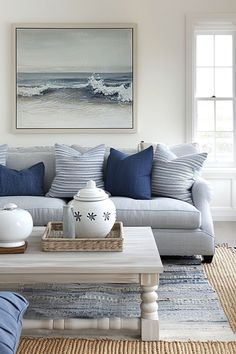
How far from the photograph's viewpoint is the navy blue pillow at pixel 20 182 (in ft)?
15.0

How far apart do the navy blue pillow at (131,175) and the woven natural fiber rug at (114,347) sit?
6.44 feet

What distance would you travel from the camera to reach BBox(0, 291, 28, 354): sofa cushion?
1536mm

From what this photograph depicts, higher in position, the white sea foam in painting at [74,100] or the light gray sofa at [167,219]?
the white sea foam in painting at [74,100]

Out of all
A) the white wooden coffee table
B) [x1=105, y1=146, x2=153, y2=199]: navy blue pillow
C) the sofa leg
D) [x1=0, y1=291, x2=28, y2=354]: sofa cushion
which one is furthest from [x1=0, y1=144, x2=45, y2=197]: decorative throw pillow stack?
[x1=0, y1=291, x2=28, y2=354]: sofa cushion

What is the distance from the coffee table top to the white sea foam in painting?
307 cm

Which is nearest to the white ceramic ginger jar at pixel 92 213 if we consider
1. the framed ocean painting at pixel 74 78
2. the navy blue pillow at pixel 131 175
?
the navy blue pillow at pixel 131 175

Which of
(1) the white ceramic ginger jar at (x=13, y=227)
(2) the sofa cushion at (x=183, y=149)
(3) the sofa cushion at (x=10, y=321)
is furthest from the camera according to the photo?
(2) the sofa cushion at (x=183, y=149)

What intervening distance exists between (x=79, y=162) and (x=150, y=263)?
217 cm

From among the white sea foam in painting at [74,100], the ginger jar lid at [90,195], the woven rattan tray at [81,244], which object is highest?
the white sea foam in painting at [74,100]

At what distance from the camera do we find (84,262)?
8.77 feet

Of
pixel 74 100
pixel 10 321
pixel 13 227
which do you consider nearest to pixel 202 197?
pixel 13 227

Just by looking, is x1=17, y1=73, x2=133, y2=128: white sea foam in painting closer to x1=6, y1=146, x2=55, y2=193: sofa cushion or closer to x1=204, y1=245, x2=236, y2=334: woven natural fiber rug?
x1=6, y1=146, x2=55, y2=193: sofa cushion

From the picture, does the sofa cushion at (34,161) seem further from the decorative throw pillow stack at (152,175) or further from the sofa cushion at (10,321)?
the sofa cushion at (10,321)

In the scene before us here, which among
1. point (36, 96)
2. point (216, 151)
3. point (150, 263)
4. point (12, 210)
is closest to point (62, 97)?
point (36, 96)
